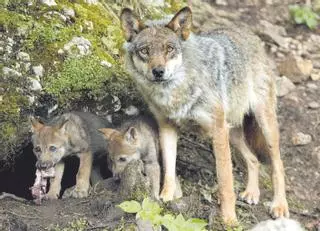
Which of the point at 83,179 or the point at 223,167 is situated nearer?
the point at 223,167

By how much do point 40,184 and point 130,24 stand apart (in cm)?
192

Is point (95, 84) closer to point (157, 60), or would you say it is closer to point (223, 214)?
point (157, 60)

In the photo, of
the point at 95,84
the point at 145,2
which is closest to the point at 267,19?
the point at 145,2

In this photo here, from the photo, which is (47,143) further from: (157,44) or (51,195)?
(157,44)

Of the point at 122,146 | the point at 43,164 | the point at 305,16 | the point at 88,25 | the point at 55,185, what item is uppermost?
the point at 305,16

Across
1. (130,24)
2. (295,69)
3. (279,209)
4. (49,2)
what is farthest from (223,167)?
(295,69)

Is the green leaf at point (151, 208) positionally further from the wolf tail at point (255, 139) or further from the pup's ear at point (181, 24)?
the wolf tail at point (255, 139)

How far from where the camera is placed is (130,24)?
7523 millimetres

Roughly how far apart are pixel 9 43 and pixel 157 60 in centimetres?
198

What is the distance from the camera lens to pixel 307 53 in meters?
11.3

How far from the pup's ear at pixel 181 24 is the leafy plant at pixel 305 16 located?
15.7 ft

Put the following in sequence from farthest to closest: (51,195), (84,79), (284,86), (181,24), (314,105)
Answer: (284,86), (314,105), (84,79), (51,195), (181,24)

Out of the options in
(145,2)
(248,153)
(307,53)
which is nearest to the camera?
(248,153)

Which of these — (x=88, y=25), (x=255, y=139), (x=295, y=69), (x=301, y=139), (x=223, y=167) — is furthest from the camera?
(x=295, y=69)
